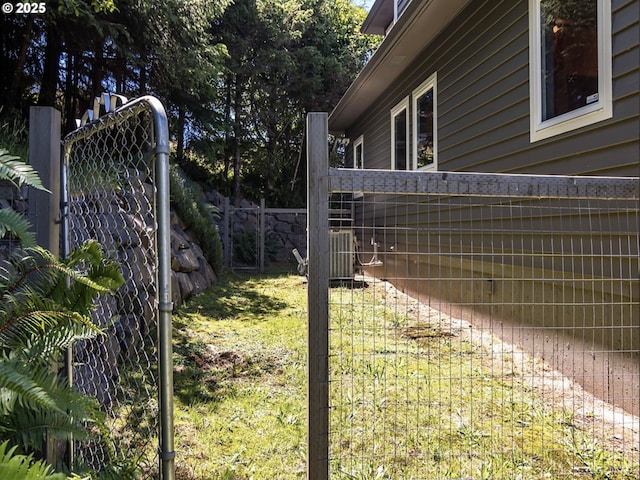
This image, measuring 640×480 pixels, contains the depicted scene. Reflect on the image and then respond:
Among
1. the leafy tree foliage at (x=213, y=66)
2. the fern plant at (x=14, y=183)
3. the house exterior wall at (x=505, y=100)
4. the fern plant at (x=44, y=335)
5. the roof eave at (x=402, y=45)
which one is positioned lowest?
the fern plant at (x=44, y=335)

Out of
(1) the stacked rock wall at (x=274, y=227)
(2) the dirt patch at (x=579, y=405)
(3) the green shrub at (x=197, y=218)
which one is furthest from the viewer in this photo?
(1) the stacked rock wall at (x=274, y=227)

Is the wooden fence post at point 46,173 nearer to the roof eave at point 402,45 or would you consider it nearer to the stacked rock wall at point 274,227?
the roof eave at point 402,45

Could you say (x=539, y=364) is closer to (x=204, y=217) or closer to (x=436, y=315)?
(x=436, y=315)

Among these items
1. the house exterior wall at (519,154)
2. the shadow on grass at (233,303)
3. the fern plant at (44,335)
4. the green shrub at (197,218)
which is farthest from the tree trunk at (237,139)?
the fern plant at (44,335)

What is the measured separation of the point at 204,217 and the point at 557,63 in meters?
6.06

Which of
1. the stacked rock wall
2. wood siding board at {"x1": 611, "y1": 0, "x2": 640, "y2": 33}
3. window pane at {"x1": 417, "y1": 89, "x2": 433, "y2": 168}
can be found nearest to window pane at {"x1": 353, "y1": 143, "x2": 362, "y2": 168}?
the stacked rock wall

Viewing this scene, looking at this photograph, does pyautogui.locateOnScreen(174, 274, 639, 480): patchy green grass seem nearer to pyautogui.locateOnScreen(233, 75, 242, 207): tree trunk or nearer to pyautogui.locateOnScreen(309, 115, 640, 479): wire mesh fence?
pyautogui.locateOnScreen(309, 115, 640, 479): wire mesh fence

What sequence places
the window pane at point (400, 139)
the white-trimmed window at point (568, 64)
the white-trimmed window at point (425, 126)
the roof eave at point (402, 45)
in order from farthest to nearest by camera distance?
the window pane at point (400, 139) < the white-trimmed window at point (425, 126) < the roof eave at point (402, 45) < the white-trimmed window at point (568, 64)

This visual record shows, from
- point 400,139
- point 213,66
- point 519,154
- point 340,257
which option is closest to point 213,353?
point 519,154

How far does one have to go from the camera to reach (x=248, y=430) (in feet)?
8.57

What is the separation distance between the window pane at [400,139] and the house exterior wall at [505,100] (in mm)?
512

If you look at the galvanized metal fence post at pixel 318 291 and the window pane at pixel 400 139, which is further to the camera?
the window pane at pixel 400 139

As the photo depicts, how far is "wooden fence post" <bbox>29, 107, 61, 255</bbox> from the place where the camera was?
1.82 meters

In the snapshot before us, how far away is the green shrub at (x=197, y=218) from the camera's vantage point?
693 cm
